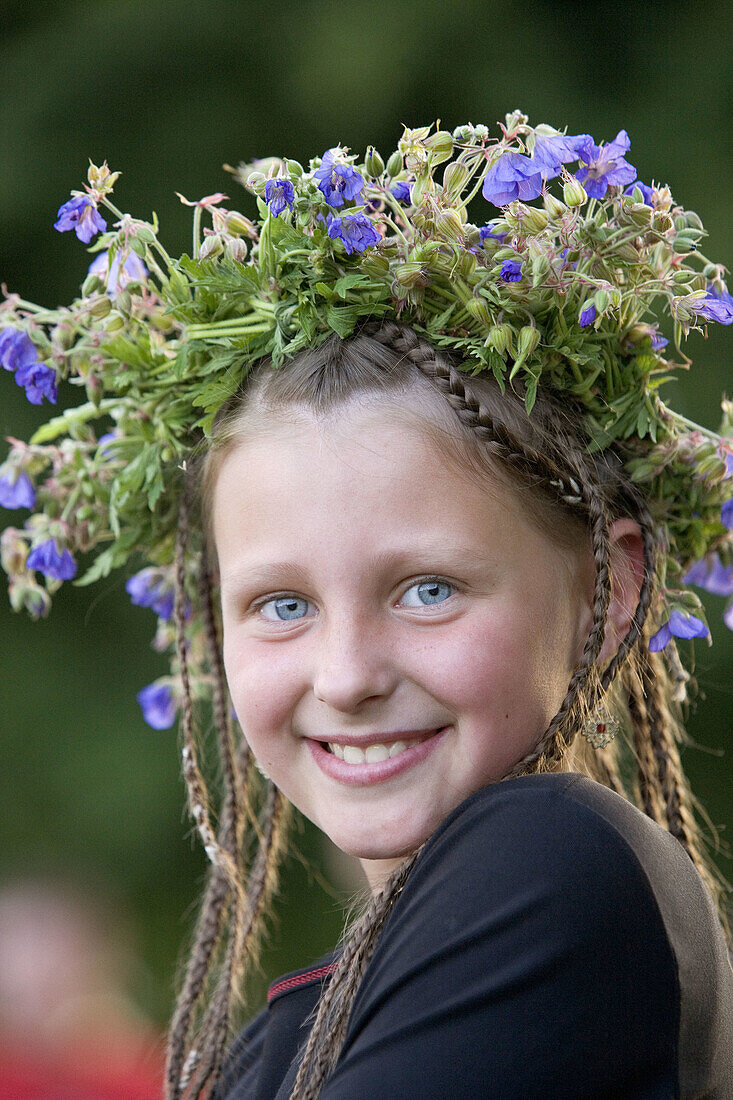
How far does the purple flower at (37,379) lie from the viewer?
2.00 meters

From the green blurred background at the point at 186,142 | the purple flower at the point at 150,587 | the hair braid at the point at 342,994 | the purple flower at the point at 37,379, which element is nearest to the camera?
the hair braid at the point at 342,994

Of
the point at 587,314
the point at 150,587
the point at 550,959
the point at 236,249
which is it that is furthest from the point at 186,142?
the point at 550,959

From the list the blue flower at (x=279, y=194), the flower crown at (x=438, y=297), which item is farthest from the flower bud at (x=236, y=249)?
the blue flower at (x=279, y=194)

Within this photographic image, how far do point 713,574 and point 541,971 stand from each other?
3.57 ft

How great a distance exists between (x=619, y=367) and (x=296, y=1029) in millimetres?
1125

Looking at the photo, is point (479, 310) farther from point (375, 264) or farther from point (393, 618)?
point (393, 618)

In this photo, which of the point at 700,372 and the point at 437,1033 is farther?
the point at 700,372

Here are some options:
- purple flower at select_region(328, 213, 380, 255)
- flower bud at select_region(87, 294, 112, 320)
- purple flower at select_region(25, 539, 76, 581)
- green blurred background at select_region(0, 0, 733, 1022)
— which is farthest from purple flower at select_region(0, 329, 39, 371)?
green blurred background at select_region(0, 0, 733, 1022)

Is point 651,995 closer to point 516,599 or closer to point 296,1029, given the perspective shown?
point 516,599

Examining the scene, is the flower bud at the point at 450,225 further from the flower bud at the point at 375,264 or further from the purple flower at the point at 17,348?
the purple flower at the point at 17,348

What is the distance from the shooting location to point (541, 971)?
1256 mm

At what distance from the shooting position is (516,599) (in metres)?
1.62

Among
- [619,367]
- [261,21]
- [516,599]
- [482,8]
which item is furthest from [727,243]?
[516,599]

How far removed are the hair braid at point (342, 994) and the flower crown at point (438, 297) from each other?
0.63 m
